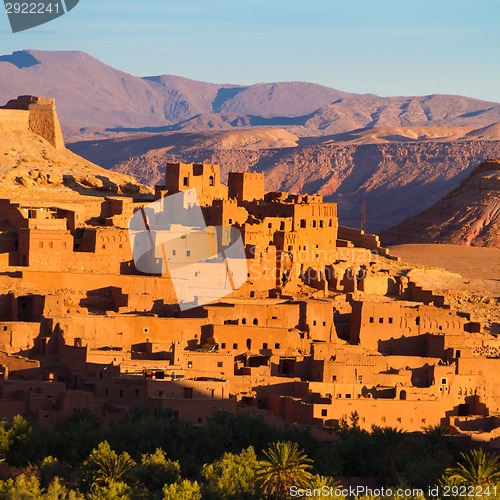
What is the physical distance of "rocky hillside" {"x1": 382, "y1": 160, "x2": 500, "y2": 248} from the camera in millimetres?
91125

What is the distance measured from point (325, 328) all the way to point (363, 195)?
10756 centimetres

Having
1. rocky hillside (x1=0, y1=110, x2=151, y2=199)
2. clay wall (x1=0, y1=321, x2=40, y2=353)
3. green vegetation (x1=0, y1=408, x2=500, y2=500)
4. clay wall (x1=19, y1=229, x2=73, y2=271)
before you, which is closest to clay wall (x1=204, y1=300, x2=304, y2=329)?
clay wall (x1=19, y1=229, x2=73, y2=271)

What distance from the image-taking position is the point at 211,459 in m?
41.1

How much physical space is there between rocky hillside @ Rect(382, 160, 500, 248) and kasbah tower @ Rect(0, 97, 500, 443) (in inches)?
1195

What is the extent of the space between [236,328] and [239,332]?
150 millimetres

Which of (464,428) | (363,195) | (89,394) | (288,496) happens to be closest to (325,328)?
(464,428)

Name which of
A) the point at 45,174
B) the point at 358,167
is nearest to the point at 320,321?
Answer: the point at 45,174

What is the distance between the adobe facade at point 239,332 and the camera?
44.3 m

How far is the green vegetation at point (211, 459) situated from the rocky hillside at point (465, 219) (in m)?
47.8

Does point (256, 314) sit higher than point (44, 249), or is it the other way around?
point (44, 249)

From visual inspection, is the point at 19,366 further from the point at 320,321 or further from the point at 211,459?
the point at 320,321

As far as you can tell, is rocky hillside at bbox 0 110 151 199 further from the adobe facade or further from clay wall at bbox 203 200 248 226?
clay wall at bbox 203 200 248 226

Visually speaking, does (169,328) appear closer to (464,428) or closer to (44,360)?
(44,360)

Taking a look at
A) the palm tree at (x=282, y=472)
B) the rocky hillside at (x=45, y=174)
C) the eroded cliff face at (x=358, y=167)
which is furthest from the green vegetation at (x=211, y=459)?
the eroded cliff face at (x=358, y=167)
